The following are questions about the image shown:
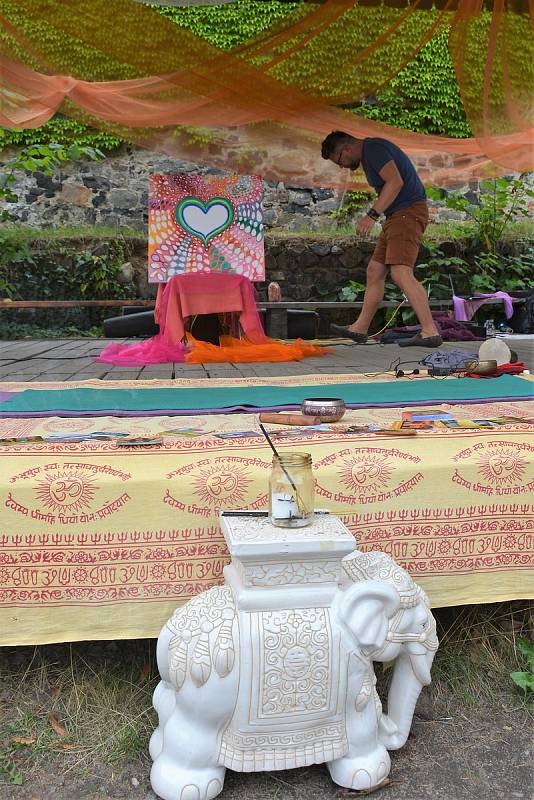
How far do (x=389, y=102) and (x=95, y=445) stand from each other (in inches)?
368

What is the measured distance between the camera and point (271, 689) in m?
1.17

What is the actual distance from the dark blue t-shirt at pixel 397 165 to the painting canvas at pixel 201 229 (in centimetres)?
136

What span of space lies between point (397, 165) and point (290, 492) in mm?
3707

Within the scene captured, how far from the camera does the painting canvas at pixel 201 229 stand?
5.59 metres

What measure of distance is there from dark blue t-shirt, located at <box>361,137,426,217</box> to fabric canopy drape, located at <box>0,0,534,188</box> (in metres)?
0.35

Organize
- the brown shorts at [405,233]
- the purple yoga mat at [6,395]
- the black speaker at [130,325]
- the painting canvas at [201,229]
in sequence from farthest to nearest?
1. the black speaker at [130,325]
2. the painting canvas at [201,229]
3. the brown shorts at [405,233]
4. the purple yoga mat at [6,395]

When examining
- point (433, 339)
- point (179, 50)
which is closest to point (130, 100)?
point (179, 50)

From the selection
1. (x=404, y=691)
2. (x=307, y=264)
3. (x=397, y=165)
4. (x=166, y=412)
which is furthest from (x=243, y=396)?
(x=307, y=264)

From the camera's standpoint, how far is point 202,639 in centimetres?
116

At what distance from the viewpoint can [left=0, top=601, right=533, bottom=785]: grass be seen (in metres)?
1.33

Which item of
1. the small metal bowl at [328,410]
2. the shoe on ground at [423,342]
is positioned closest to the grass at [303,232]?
the shoe on ground at [423,342]

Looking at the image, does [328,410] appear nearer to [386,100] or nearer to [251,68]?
[251,68]

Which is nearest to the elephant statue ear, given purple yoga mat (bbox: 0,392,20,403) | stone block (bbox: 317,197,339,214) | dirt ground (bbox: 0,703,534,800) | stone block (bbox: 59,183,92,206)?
dirt ground (bbox: 0,703,534,800)

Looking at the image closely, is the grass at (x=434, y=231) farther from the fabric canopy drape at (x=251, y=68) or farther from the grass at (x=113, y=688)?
the grass at (x=113, y=688)
